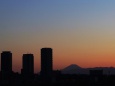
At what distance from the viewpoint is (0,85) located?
631 feet

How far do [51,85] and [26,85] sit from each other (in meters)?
12.9

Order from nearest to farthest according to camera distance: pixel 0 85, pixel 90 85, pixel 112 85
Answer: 1. pixel 112 85
2. pixel 90 85
3. pixel 0 85

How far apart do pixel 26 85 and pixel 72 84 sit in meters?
23.8

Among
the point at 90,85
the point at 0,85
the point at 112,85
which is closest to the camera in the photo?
the point at 112,85

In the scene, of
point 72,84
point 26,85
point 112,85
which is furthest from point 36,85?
point 112,85

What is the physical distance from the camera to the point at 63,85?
180 metres

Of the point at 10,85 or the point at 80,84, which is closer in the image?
the point at 80,84

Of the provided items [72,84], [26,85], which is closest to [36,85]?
[26,85]

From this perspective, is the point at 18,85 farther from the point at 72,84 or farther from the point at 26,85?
the point at 72,84

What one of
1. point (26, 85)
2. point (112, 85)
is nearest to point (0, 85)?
point (26, 85)

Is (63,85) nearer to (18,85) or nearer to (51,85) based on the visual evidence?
(51,85)

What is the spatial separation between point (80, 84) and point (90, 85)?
211 inches

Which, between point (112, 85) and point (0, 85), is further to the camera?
point (0, 85)

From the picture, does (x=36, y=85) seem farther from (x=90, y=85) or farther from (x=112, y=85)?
(x=112, y=85)
